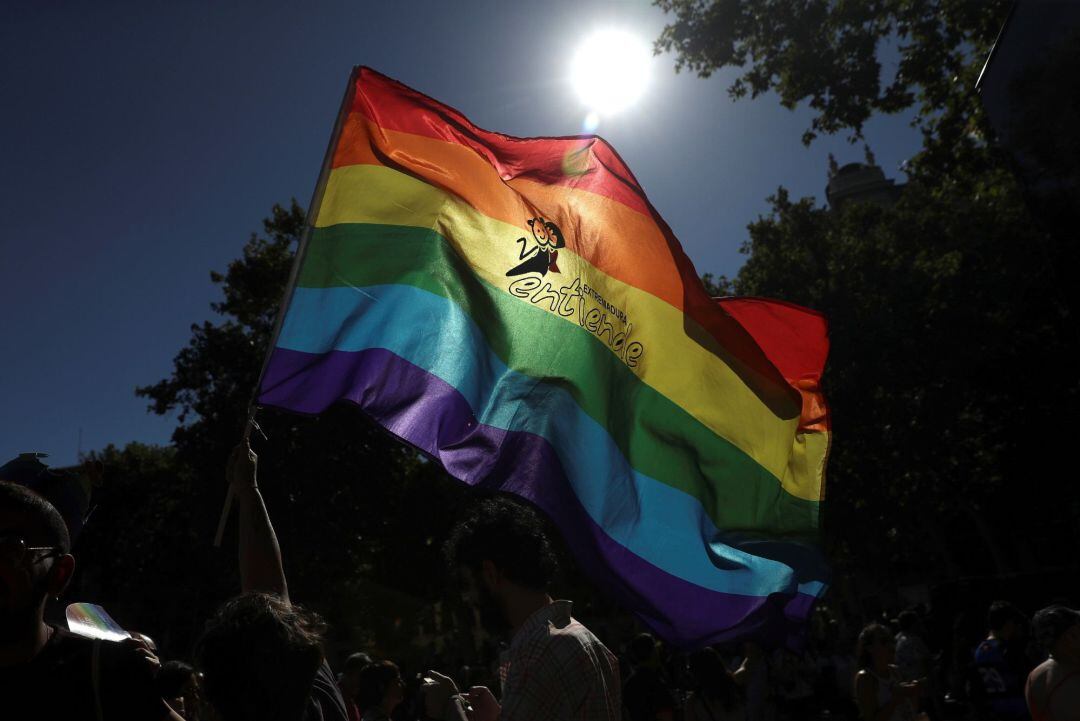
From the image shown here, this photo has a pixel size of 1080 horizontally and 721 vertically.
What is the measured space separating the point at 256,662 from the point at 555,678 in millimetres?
857

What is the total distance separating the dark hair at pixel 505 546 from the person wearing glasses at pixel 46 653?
3.76 ft

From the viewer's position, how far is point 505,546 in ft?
9.18

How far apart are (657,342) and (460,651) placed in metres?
30.9

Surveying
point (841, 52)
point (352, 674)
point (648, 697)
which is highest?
point (841, 52)

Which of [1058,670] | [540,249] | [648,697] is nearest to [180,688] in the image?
[540,249]

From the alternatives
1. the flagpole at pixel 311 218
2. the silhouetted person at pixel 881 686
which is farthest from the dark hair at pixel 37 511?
the silhouetted person at pixel 881 686

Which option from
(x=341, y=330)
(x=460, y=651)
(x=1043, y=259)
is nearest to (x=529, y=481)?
(x=341, y=330)

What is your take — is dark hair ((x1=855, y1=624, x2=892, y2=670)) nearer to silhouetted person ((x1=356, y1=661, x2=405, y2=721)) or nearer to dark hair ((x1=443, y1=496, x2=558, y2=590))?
silhouetted person ((x1=356, y1=661, x2=405, y2=721))

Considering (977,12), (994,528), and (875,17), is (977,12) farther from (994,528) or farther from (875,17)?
(994,528)

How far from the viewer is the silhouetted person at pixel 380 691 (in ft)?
17.3

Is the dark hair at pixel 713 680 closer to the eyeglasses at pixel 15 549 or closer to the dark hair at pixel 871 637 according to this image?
the dark hair at pixel 871 637

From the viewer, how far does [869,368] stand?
22547 mm

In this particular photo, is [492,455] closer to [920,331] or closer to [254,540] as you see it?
[254,540]

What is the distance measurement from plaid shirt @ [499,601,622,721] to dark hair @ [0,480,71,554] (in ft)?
4.05
